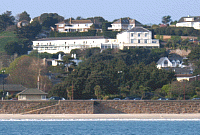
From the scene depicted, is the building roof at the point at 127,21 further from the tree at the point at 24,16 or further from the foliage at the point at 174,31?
the tree at the point at 24,16

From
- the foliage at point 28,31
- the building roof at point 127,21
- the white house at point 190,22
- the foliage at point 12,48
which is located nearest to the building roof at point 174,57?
the building roof at point 127,21

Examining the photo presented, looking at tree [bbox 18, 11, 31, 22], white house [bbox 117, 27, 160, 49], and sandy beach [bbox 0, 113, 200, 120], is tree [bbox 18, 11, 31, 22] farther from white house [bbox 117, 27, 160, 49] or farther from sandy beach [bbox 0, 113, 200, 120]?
sandy beach [bbox 0, 113, 200, 120]

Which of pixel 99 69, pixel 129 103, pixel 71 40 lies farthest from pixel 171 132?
pixel 71 40

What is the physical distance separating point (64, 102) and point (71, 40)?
76.0 metres

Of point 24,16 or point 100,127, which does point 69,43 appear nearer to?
point 24,16

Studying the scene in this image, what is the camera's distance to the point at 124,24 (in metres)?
144

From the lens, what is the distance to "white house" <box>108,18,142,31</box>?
141625 mm

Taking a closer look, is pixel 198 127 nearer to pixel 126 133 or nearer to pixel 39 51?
pixel 126 133

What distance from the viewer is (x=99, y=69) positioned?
7481cm

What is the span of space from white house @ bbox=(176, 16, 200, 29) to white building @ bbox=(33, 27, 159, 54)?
27200 millimetres

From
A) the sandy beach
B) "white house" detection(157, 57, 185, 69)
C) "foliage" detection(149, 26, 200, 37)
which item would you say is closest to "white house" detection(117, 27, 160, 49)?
"foliage" detection(149, 26, 200, 37)

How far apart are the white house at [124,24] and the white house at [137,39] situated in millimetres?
13147

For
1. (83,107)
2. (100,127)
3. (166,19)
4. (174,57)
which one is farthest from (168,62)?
(100,127)

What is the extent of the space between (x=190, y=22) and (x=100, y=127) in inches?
4384
